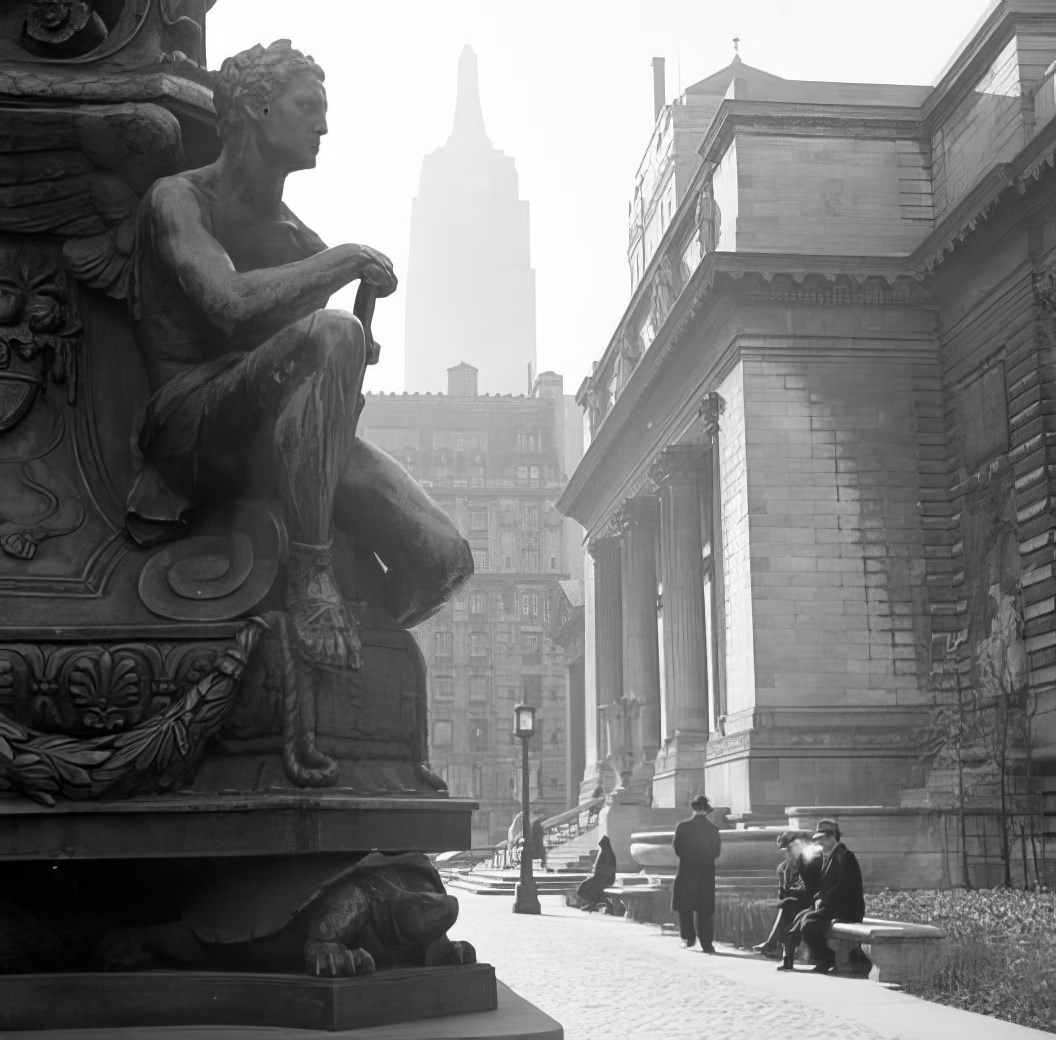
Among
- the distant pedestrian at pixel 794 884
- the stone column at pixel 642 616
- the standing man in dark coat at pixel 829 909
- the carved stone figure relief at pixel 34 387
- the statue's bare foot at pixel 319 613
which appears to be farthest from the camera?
the stone column at pixel 642 616

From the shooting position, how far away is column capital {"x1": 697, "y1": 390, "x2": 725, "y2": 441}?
134ft

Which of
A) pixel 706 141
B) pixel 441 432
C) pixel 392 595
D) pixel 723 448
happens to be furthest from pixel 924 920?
pixel 441 432

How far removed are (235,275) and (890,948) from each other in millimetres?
12604

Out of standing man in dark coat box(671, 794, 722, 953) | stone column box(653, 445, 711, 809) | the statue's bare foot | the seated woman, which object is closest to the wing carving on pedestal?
the statue's bare foot

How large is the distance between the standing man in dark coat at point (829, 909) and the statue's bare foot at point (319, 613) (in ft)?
44.9

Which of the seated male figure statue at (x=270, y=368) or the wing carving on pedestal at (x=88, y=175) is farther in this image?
the wing carving on pedestal at (x=88, y=175)

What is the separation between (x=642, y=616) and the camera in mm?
56375

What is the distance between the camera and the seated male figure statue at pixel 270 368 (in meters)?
4.70

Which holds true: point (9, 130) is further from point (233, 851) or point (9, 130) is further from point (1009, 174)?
point (1009, 174)

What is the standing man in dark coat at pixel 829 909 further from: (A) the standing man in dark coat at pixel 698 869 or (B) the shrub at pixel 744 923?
(B) the shrub at pixel 744 923

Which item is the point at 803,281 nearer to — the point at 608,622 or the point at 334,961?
the point at 608,622

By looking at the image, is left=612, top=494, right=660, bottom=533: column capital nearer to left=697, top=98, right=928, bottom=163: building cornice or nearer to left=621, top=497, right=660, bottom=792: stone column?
left=621, top=497, right=660, bottom=792: stone column

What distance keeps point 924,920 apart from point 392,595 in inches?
663

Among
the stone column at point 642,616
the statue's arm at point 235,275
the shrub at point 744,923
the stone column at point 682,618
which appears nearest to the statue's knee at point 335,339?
the statue's arm at point 235,275
